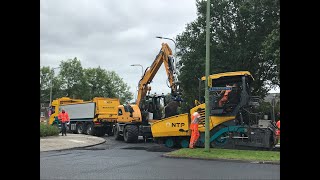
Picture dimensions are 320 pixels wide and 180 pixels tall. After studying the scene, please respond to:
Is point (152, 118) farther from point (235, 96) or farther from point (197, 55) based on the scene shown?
point (197, 55)

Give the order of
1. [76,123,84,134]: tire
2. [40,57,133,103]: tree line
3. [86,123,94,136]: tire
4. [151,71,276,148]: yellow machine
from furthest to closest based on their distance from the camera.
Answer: [40,57,133,103]: tree line → [76,123,84,134]: tire → [86,123,94,136]: tire → [151,71,276,148]: yellow machine

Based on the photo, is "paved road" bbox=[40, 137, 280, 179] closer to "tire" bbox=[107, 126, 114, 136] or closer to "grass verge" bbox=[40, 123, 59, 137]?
"grass verge" bbox=[40, 123, 59, 137]

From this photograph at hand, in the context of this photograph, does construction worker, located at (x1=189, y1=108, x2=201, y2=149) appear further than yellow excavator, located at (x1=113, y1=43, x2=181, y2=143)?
No

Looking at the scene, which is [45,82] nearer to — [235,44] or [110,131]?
[110,131]

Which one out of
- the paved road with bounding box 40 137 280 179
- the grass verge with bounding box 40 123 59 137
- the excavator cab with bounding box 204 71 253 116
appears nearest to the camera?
the paved road with bounding box 40 137 280 179

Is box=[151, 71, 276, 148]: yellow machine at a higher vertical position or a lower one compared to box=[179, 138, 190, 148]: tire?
higher

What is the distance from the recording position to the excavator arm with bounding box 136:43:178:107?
77.7 ft

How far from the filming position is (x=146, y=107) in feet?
84.5

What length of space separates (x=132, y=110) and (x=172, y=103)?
3.52 metres

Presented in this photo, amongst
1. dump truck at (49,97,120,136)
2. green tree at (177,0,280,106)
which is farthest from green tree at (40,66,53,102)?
dump truck at (49,97,120,136)

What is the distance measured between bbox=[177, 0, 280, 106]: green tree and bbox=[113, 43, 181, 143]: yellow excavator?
31.0 feet

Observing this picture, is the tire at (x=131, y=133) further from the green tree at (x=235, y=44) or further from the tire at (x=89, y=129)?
the green tree at (x=235, y=44)

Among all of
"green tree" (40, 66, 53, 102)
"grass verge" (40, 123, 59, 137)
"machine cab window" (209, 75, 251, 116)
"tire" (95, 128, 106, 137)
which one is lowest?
"tire" (95, 128, 106, 137)

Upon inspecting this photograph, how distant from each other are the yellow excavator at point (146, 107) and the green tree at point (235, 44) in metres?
9.45
